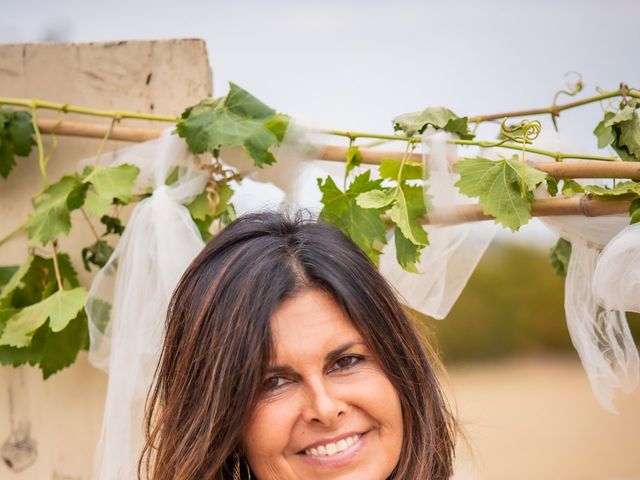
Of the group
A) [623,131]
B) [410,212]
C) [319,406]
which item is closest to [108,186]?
[410,212]

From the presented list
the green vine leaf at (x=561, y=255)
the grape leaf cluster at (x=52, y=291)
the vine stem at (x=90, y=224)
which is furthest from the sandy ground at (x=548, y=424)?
the grape leaf cluster at (x=52, y=291)

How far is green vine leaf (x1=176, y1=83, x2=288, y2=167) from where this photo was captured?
2.08 m

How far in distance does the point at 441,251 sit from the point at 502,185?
0.26 meters

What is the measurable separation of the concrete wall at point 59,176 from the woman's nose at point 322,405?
97cm

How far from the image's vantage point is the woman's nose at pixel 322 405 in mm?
1653

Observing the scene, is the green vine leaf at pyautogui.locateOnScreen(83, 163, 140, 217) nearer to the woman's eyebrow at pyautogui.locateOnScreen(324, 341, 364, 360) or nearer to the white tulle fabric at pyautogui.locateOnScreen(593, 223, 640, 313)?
the woman's eyebrow at pyautogui.locateOnScreen(324, 341, 364, 360)

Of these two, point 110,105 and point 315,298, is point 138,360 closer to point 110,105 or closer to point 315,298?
point 315,298

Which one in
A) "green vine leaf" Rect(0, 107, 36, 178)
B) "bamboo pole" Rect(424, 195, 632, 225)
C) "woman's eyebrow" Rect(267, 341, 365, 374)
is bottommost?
"woman's eyebrow" Rect(267, 341, 365, 374)

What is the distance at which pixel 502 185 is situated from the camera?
1.93 meters

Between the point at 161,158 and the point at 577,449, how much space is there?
12324mm

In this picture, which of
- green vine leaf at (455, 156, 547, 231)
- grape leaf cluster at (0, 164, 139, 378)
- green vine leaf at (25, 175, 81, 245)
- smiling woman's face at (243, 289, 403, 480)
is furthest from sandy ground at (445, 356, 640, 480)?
smiling woman's face at (243, 289, 403, 480)

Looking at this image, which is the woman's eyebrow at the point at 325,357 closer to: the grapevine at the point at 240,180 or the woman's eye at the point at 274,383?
the woman's eye at the point at 274,383

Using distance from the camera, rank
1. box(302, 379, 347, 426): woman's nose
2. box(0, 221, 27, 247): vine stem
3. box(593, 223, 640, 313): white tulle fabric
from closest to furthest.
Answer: box(302, 379, 347, 426): woman's nose, box(593, 223, 640, 313): white tulle fabric, box(0, 221, 27, 247): vine stem

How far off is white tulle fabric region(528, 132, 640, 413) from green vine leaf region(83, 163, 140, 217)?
35.5 inches
